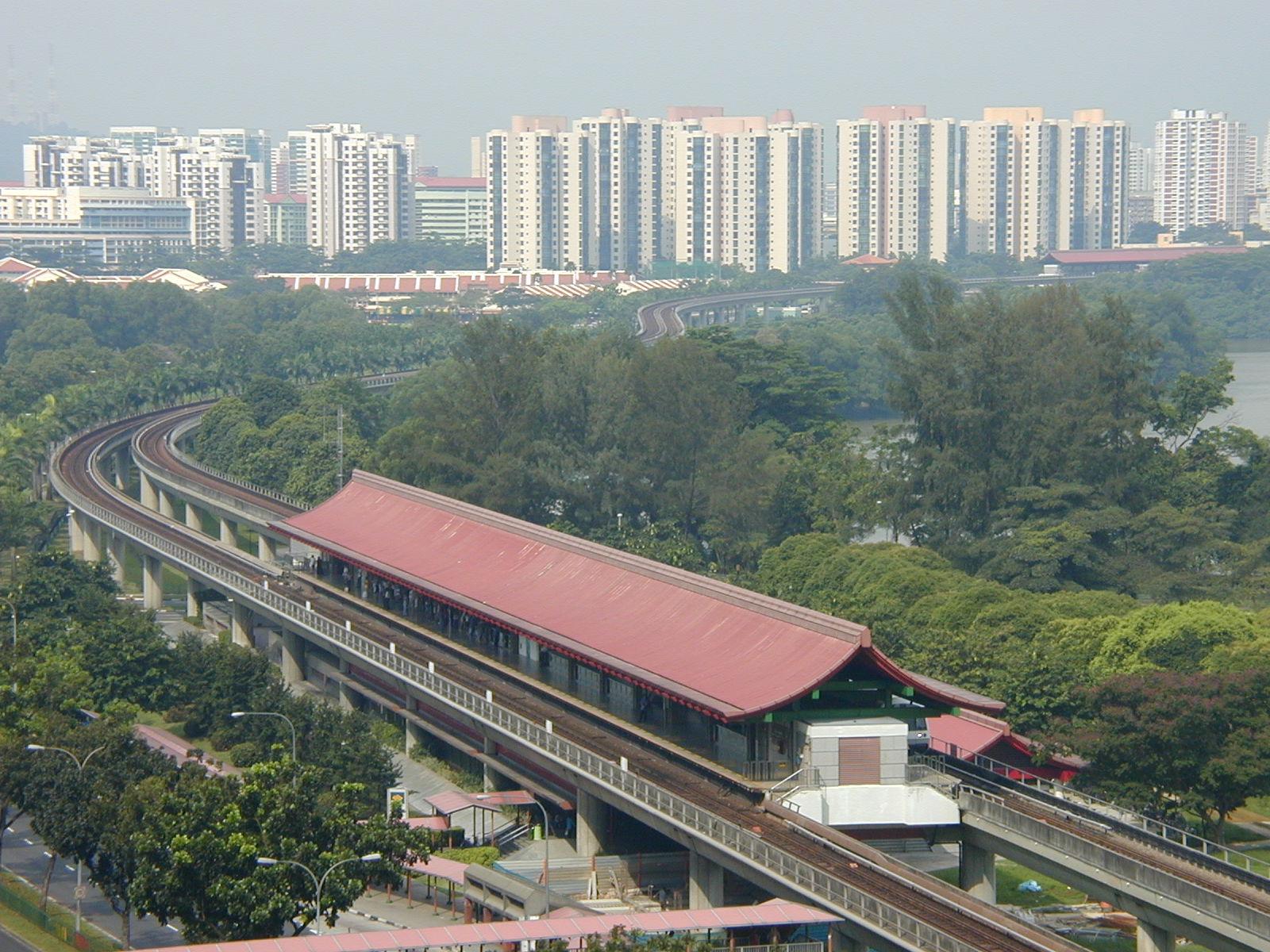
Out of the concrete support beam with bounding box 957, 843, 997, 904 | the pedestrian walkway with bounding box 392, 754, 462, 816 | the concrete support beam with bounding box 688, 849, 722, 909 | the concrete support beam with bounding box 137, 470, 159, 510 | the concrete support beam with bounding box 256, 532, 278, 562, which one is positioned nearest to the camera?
the concrete support beam with bounding box 688, 849, 722, 909

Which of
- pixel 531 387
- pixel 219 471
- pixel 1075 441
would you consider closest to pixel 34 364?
pixel 219 471

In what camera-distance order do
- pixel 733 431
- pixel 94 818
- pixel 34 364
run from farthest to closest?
pixel 34 364 → pixel 733 431 → pixel 94 818

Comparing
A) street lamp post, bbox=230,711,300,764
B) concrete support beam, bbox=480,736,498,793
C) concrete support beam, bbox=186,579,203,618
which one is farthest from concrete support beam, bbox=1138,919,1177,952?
concrete support beam, bbox=186,579,203,618

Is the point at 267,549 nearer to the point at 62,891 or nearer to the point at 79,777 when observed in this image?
the point at 62,891

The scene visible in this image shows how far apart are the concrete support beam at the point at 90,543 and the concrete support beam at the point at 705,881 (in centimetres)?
5911

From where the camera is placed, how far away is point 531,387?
95938 millimetres

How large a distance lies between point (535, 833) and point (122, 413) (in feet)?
295

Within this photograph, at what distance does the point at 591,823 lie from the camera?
48.7 metres

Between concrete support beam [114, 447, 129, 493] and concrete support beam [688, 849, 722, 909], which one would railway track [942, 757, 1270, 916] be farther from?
concrete support beam [114, 447, 129, 493]

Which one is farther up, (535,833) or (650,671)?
(650,671)

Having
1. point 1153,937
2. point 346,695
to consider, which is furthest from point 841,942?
point 346,695

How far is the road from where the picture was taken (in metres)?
44.9

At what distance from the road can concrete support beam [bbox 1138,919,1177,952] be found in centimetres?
1891

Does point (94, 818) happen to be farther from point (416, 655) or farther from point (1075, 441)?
point (1075, 441)
